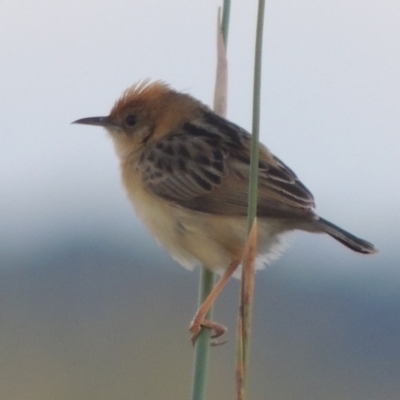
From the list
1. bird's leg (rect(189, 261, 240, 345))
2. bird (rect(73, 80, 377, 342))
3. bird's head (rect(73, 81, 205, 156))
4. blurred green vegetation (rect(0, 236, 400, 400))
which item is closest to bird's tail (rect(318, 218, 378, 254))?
bird (rect(73, 80, 377, 342))

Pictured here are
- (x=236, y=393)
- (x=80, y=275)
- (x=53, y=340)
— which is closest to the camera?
(x=236, y=393)

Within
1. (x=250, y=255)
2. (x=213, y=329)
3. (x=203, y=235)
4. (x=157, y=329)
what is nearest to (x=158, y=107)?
(x=203, y=235)

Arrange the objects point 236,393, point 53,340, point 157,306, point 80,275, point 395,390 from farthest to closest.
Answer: point 80,275, point 157,306, point 53,340, point 395,390, point 236,393

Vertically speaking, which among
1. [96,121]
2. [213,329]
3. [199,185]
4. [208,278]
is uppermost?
[96,121]

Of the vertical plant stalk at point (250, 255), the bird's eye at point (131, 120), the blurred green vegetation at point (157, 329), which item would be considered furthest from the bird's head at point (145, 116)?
the blurred green vegetation at point (157, 329)

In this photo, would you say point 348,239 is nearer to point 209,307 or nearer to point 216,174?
point 209,307

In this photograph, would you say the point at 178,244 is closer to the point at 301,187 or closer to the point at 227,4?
the point at 301,187

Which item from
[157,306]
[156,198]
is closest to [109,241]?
[157,306]
